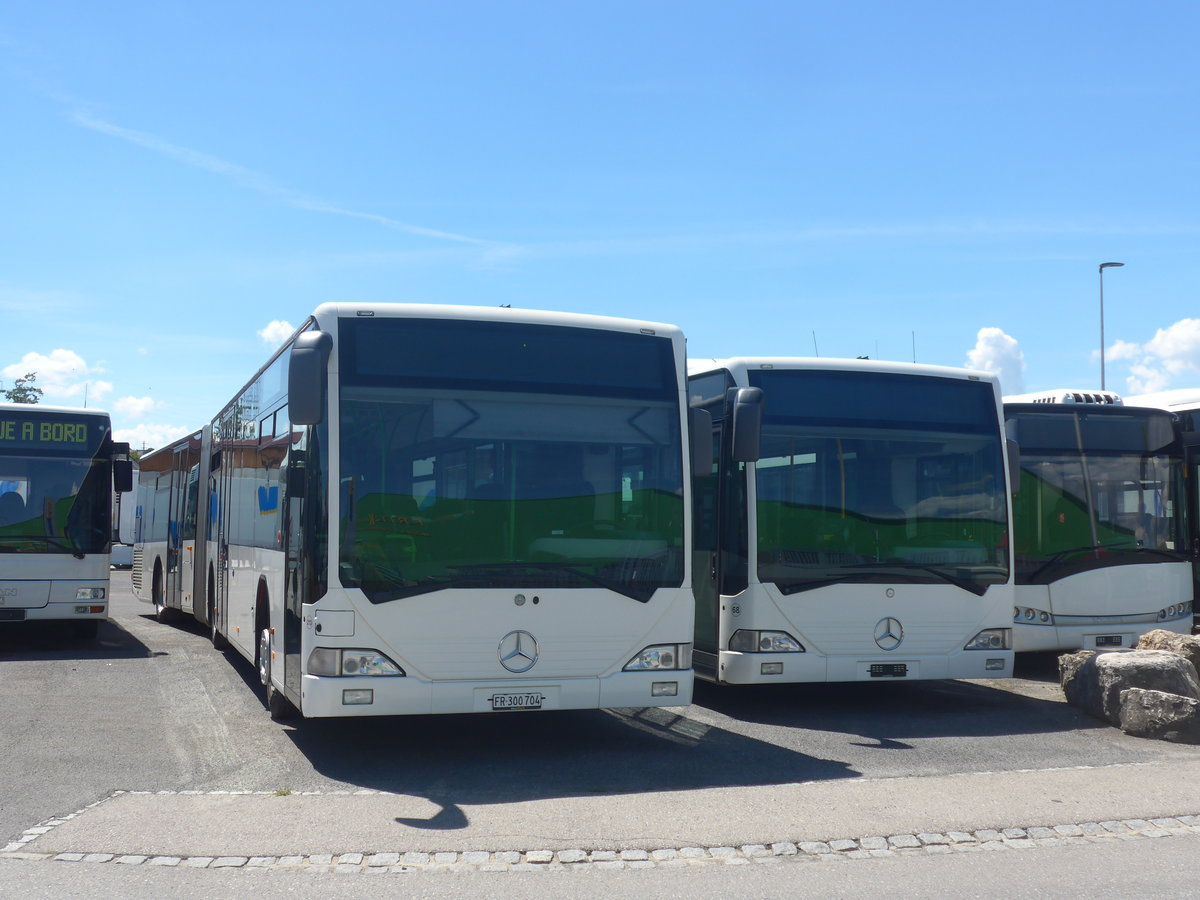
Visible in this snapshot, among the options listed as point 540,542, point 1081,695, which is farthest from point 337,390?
point 1081,695

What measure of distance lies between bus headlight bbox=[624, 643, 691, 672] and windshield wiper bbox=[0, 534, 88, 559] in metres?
9.82

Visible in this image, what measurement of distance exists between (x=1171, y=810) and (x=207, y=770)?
627 centimetres

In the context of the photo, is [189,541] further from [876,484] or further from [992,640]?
[992,640]

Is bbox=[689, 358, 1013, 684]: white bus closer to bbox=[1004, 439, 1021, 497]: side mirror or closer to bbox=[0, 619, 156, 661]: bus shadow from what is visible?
bbox=[1004, 439, 1021, 497]: side mirror

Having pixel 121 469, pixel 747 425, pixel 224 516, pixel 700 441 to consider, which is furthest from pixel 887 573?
pixel 121 469

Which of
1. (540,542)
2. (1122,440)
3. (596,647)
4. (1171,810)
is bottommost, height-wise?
(1171,810)

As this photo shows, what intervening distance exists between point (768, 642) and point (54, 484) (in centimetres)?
1001

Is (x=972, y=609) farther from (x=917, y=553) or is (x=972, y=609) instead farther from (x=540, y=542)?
(x=540, y=542)

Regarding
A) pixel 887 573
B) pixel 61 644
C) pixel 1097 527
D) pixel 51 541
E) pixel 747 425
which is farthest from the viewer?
pixel 61 644

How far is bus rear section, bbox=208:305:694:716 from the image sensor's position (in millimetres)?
8281

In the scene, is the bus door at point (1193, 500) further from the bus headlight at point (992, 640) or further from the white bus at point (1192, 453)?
the bus headlight at point (992, 640)

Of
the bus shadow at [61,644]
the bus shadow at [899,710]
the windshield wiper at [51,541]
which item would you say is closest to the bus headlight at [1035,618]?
the bus shadow at [899,710]

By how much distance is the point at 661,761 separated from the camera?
891 centimetres

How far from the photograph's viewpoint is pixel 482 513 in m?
8.55
